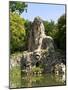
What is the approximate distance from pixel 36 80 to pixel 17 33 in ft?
1.75

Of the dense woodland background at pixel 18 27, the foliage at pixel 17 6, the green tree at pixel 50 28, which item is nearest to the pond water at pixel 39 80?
the dense woodland background at pixel 18 27

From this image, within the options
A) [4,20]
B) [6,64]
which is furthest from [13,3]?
[6,64]

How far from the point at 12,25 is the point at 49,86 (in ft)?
2.50

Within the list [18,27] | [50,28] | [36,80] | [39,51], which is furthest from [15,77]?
[50,28]

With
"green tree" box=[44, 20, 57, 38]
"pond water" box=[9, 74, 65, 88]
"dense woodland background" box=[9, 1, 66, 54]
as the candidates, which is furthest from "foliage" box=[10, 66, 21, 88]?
"green tree" box=[44, 20, 57, 38]

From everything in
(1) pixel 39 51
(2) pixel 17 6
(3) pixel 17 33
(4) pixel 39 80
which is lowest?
(4) pixel 39 80

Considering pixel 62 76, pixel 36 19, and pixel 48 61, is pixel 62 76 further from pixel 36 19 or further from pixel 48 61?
pixel 36 19

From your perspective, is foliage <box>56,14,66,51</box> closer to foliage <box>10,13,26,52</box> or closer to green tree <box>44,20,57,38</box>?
green tree <box>44,20,57,38</box>

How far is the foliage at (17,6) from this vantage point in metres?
2.93

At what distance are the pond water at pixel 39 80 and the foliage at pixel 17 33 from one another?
0.32 m

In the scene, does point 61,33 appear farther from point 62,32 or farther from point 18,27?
point 18,27

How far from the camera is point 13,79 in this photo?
2932 millimetres

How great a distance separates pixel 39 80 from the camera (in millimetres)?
3006

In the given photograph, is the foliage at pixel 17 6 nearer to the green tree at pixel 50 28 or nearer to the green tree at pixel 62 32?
the green tree at pixel 50 28
